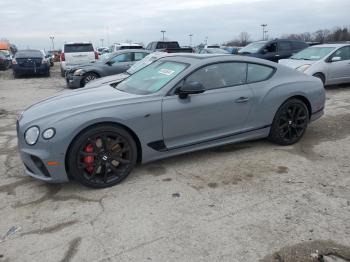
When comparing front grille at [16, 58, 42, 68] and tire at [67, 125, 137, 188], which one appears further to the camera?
front grille at [16, 58, 42, 68]

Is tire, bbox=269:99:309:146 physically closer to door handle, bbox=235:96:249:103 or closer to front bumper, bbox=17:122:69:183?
door handle, bbox=235:96:249:103

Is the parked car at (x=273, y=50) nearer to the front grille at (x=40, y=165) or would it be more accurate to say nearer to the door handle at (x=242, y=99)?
the door handle at (x=242, y=99)

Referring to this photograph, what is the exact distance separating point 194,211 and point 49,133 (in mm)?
1710

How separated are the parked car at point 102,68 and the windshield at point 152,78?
720 cm

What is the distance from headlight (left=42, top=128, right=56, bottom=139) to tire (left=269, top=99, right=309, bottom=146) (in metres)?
3.07

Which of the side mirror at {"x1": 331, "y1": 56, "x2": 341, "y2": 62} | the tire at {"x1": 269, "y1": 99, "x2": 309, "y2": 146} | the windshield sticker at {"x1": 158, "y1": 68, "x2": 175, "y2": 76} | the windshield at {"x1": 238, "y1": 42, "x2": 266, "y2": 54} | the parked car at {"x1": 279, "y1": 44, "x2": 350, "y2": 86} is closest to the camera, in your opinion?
the windshield sticker at {"x1": 158, "y1": 68, "x2": 175, "y2": 76}

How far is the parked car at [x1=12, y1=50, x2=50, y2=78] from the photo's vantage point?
58.5ft

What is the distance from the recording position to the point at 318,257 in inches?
108

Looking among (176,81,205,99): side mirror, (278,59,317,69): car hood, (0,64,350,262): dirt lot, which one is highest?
(278,59,317,69): car hood

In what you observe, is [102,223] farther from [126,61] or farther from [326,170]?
[126,61]

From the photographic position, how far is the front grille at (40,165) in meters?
3.72

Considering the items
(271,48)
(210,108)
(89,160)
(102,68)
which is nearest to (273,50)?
(271,48)

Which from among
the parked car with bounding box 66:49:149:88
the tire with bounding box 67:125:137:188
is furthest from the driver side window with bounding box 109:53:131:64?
the tire with bounding box 67:125:137:188

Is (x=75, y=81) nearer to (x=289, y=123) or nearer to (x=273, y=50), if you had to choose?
(x=273, y=50)
